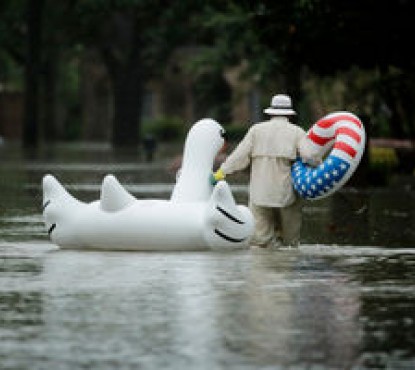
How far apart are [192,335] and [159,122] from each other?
9698 centimetres

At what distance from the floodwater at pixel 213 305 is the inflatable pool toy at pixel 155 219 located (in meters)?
0.25

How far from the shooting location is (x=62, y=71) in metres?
118

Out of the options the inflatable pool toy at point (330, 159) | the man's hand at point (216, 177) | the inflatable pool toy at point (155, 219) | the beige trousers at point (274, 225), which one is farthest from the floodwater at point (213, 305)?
the man's hand at point (216, 177)

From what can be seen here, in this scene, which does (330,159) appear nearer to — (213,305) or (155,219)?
(155,219)

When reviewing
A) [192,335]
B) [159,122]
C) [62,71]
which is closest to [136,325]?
[192,335]

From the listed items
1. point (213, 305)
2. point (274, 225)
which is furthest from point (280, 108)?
point (213, 305)

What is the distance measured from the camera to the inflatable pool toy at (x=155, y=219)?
19.7 metres

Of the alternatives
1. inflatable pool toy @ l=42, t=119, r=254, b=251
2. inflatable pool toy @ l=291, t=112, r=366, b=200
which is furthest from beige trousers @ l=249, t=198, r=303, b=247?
inflatable pool toy @ l=42, t=119, r=254, b=251

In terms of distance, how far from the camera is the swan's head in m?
21.0

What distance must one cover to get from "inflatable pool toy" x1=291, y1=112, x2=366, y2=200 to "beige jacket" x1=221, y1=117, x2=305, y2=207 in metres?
0.12

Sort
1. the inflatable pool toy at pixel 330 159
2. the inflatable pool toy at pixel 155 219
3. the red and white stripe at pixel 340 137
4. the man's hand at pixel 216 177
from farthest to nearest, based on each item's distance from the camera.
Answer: the man's hand at pixel 216 177 < the red and white stripe at pixel 340 137 < the inflatable pool toy at pixel 330 159 < the inflatable pool toy at pixel 155 219

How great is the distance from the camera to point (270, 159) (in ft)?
68.3

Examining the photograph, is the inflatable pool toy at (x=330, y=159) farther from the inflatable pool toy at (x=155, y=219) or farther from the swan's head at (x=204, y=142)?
the swan's head at (x=204, y=142)

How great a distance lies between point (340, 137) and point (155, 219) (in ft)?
7.28
